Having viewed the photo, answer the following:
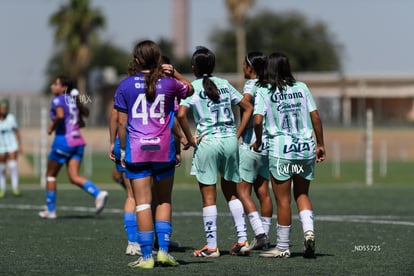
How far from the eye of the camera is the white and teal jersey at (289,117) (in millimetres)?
11156

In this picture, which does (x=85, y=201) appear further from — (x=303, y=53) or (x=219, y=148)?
(x=303, y=53)

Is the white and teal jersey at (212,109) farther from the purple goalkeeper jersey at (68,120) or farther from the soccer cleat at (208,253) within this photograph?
the purple goalkeeper jersey at (68,120)

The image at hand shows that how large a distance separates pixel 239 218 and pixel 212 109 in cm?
124

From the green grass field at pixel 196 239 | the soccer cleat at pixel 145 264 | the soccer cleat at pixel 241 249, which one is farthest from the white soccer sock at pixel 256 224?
the soccer cleat at pixel 145 264

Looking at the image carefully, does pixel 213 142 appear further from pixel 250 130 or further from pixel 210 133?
pixel 250 130

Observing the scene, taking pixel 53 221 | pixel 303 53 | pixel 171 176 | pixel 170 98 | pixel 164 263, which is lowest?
pixel 303 53

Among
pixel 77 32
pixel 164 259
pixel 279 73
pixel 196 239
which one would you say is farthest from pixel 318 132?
pixel 77 32

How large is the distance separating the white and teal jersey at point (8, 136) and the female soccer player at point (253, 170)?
12.0 m

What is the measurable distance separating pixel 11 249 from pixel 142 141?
2721 millimetres

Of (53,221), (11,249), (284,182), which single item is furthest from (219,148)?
(53,221)

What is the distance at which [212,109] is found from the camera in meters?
11.4

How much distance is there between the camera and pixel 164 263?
1030 centimetres

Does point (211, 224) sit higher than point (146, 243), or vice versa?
point (146, 243)

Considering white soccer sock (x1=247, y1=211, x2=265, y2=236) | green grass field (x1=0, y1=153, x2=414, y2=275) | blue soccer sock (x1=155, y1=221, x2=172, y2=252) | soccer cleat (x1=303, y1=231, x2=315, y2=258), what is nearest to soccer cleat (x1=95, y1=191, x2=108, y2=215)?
green grass field (x1=0, y1=153, x2=414, y2=275)
